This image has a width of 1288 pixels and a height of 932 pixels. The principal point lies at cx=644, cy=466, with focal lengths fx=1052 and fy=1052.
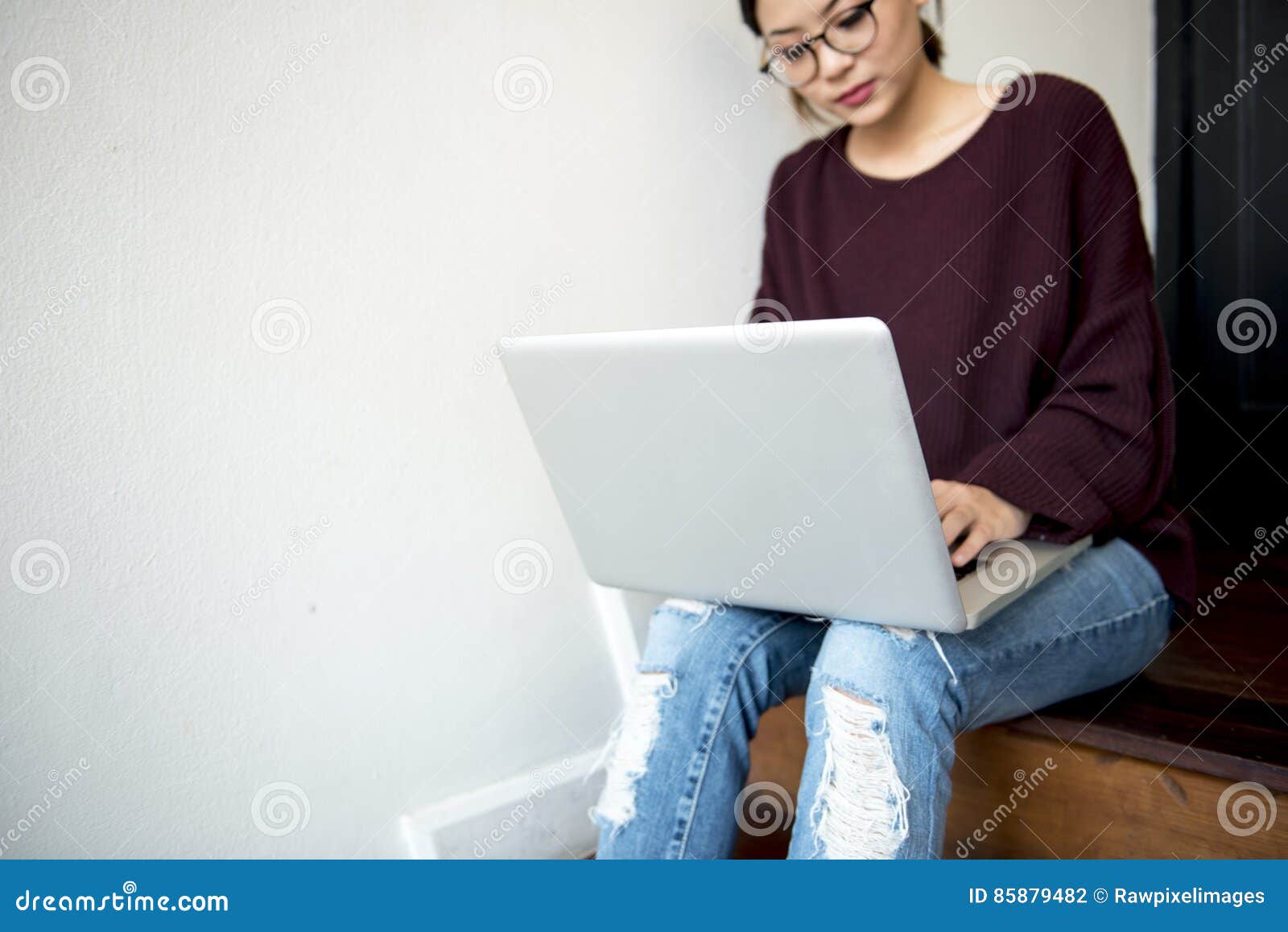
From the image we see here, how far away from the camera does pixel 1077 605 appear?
3.32 ft

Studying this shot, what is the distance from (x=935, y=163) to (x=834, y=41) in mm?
187

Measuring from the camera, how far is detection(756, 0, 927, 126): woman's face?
3.91ft

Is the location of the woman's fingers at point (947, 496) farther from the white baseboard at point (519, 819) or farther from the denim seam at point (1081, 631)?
the white baseboard at point (519, 819)

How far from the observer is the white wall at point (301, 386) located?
995 mm

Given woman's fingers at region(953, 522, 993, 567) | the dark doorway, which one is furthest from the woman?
the dark doorway

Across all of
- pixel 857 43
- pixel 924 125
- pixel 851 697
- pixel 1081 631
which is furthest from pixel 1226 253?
pixel 851 697

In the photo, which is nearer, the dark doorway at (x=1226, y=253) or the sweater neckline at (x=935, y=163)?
the sweater neckline at (x=935, y=163)

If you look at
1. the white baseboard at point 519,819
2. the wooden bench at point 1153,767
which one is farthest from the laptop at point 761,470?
the white baseboard at point 519,819

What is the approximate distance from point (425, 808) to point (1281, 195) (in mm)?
1566

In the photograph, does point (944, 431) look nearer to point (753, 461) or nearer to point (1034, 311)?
point (1034, 311)

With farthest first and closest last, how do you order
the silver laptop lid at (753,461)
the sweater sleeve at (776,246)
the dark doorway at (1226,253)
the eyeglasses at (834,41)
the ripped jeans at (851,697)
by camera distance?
1. the dark doorway at (1226,253)
2. the sweater sleeve at (776,246)
3. the eyeglasses at (834,41)
4. the ripped jeans at (851,697)
5. the silver laptop lid at (753,461)

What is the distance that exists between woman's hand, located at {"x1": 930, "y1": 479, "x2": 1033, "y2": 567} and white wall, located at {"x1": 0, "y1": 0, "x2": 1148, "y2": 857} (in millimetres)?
571

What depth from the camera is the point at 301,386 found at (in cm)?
114

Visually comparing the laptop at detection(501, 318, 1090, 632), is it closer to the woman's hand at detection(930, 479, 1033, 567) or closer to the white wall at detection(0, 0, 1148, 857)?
the woman's hand at detection(930, 479, 1033, 567)
